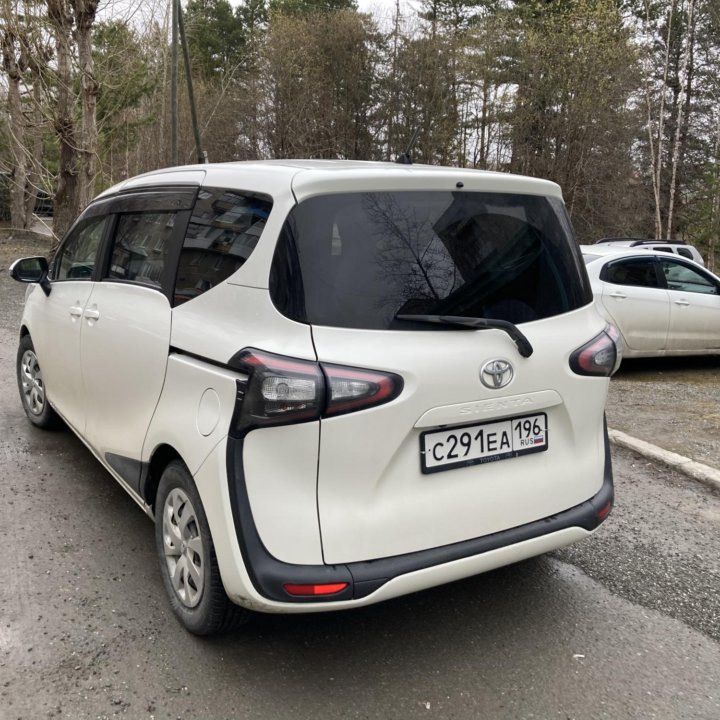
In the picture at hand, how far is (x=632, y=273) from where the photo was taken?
8188 millimetres

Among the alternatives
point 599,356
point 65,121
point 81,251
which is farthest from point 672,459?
point 65,121

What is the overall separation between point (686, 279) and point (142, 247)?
23.7 feet

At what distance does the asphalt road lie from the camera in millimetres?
2400

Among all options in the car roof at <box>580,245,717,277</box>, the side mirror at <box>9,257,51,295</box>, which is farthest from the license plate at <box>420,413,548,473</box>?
the car roof at <box>580,245,717,277</box>

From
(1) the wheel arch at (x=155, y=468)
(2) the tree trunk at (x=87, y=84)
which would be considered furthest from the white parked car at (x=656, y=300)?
(2) the tree trunk at (x=87, y=84)

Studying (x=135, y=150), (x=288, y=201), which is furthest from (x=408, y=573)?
Answer: (x=135, y=150)

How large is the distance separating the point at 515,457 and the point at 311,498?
31.4 inches

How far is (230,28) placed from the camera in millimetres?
40625

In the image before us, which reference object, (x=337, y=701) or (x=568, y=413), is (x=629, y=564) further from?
(x=337, y=701)

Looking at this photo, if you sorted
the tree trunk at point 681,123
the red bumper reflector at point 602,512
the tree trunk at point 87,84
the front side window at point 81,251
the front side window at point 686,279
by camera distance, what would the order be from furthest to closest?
1. the tree trunk at point 681,123
2. the tree trunk at point 87,84
3. the front side window at point 686,279
4. the front side window at point 81,251
5. the red bumper reflector at point 602,512

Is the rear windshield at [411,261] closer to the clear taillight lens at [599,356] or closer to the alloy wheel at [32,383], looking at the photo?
the clear taillight lens at [599,356]

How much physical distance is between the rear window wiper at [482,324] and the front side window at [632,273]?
5975mm

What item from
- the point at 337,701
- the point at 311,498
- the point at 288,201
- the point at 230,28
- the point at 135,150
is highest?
the point at 230,28

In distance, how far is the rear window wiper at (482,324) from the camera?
2389 millimetres
